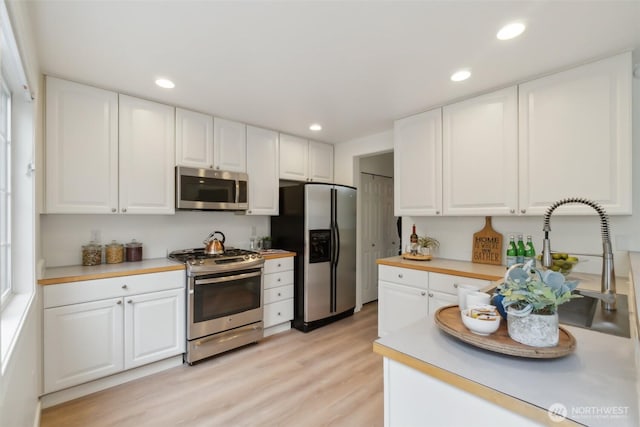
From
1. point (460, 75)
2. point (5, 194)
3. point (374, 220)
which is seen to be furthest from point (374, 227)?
point (5, 194)

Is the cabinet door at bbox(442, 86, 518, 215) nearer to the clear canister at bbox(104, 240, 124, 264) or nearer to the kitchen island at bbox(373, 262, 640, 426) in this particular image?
the kitchen island at bbox(373, 262, 640, 426)

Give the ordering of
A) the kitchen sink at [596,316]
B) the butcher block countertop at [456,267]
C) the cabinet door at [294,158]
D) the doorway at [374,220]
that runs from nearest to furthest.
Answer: the kitchen sink at [596,316], the butcher block countertop at [456,267], the cabinet door at [294,158], the doorway at [374,220]

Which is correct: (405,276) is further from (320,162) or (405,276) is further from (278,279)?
(320,162)

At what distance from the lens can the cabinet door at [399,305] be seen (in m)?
2.64

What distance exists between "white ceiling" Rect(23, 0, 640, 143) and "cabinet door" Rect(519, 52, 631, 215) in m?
0.14

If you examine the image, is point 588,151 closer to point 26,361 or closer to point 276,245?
point 276,245

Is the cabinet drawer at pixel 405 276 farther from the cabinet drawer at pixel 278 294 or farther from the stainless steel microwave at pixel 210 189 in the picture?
the stainless steel microwave at pixel 210 189

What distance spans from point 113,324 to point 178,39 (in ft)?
6.78

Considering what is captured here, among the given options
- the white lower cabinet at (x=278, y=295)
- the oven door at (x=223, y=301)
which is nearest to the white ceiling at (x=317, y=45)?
the oven door at (x=223, y=301)

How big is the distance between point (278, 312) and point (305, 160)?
6.33ft

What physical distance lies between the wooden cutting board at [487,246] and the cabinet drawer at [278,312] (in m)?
2.04

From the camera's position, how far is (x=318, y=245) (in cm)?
348

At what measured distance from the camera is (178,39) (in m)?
1.74

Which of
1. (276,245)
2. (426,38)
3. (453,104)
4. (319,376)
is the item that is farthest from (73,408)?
(453,104)
